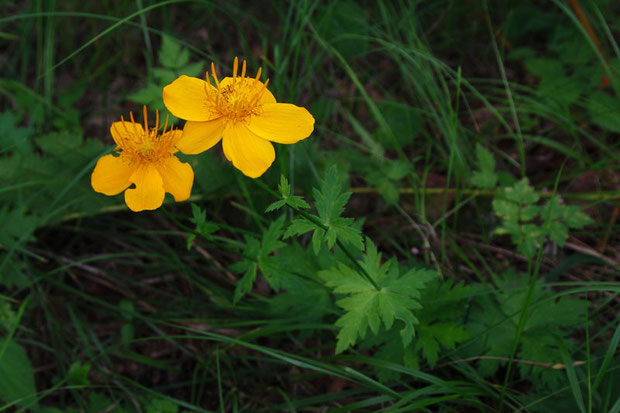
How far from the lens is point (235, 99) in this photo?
1.54 m

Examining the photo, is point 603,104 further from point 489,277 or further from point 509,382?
point 509,382

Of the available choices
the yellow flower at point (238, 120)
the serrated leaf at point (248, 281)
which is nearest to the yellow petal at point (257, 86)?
the yellow flower at point (238, 120)

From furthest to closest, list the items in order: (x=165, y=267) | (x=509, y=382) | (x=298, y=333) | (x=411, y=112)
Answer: (x=411, y=112)
(x=165, y=267)
(x=298, y=333)
(x=509, y=382)

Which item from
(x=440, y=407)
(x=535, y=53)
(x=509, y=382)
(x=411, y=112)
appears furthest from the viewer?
(x=535, y=53)

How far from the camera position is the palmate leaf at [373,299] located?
5.70ft

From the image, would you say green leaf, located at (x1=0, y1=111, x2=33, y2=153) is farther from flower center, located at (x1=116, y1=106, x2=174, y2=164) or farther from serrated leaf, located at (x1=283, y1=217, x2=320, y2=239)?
serrated leaf, located at (x1=283, y1=217, x2=320, y2=239)

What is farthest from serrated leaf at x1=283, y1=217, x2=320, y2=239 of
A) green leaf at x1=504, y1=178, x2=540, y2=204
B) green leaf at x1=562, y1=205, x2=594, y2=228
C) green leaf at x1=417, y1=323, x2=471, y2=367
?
green leaf at x1=562, y1=205, x2=594, y2=228

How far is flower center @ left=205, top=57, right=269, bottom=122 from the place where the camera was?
1.53m

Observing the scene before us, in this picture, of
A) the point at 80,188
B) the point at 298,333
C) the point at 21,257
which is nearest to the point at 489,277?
the point at 298,333

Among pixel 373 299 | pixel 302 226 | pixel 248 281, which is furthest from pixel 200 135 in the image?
pixel 373 299

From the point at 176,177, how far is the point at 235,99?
31cm

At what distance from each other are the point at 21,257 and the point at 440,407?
87.7 inches

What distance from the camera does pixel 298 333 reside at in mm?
2375

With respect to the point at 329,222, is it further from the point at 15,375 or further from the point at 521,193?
the point at 15,375
